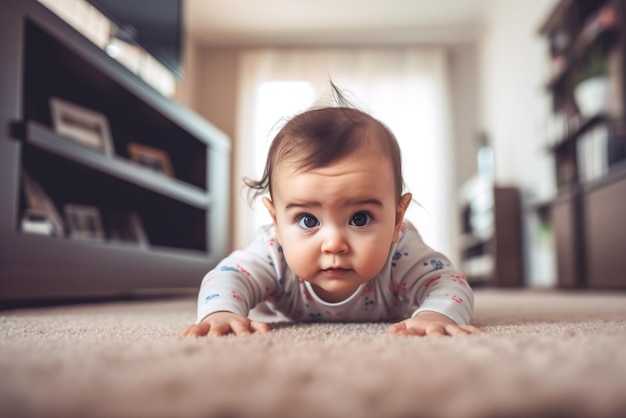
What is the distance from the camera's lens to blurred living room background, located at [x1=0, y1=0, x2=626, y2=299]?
131 cm

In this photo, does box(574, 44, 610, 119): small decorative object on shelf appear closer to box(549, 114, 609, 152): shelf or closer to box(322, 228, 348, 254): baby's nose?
box(549, 114, 609, 152): shelf

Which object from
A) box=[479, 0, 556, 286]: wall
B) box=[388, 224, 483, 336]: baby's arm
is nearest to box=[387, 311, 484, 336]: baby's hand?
box=[388, 224, 483, 336]: baby's arm

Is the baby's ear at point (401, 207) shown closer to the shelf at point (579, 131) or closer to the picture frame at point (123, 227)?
the picture frame at point (123, 227)

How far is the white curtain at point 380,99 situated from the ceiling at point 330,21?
114 millimetres

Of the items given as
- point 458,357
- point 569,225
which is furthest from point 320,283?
point 569,225

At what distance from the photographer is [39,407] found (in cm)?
26

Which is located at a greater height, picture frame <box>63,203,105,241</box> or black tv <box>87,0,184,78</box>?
black tv <box>87,0,184,78</box>

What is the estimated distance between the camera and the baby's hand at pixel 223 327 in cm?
58

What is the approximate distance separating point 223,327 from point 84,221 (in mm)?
1299

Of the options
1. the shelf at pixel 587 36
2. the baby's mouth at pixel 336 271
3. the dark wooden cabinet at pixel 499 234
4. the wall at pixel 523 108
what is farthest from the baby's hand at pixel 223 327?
the dark wooden cabinet at pixel 499 234

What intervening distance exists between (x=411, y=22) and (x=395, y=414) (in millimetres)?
4185

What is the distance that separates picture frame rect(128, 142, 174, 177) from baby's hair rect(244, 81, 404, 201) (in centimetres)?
133

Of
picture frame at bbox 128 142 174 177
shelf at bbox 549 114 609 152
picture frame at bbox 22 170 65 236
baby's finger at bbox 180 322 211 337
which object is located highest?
shelf at bbox 549 114 609 152

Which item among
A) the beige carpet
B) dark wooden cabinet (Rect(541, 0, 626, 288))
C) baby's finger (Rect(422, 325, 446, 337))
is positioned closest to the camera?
the beige carpet
